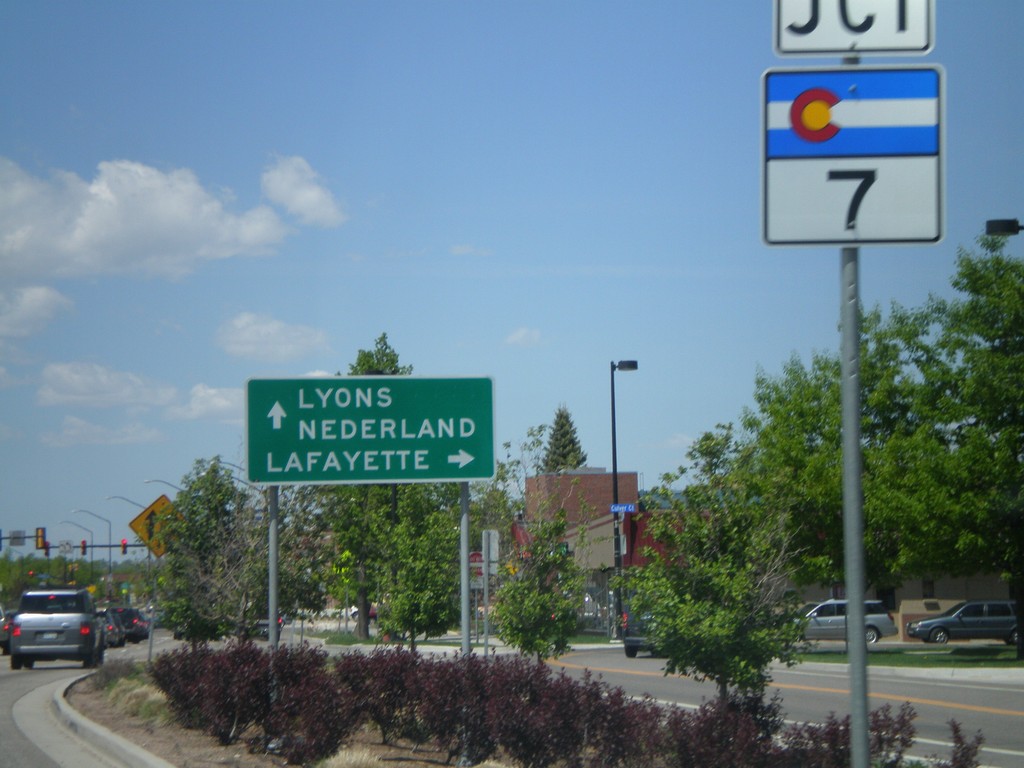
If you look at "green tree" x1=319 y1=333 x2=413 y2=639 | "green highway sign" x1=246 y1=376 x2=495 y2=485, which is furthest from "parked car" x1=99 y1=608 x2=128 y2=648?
"green highway sign" x1=246 y1=376 x2=495 y2=485

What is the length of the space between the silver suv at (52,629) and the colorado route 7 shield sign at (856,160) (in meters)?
29.7

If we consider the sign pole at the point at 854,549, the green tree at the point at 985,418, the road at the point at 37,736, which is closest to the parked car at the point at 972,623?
the green tree at the point at 985,418

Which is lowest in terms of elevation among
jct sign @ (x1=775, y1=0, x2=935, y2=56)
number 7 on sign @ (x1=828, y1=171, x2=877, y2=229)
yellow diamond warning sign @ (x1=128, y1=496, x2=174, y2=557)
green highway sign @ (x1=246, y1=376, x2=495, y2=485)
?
yellow diamond warning sign @ (x1=128, y1=496, x2=174, y2=557)

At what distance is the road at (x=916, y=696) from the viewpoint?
49.2 feet

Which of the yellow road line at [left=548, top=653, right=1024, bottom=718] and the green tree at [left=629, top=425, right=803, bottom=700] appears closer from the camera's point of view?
the green tree at [left=629, top=425, right=803, bottom=700]

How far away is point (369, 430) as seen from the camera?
1267 cm

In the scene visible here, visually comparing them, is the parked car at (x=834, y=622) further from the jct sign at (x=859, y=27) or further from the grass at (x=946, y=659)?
the jct sign at (x=859, y=27)

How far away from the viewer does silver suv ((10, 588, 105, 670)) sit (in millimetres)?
30125

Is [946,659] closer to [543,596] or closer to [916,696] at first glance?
[916,696]

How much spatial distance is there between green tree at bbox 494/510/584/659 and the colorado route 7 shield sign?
17951 mm

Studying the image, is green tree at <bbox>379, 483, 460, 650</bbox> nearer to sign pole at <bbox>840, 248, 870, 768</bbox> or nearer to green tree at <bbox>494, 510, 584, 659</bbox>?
green tree at <bbox>494, 510, 584, 659</bbox>

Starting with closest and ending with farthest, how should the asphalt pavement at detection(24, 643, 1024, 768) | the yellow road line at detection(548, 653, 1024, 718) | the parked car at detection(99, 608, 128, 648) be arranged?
the asphalt pavement at detection(24, 643, 1024, 768) < the yellow road line at detection(548, 653, 1024, 718) < the parked car at detection(99, 608, 128, 648)

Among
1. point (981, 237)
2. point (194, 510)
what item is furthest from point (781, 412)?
point (194, 510)

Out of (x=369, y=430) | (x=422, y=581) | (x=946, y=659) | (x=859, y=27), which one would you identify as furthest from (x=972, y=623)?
(x=859, y=27)
